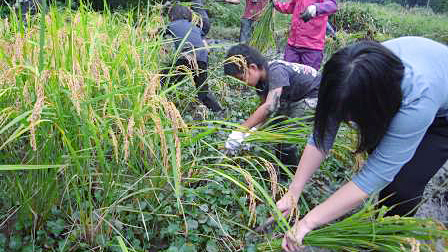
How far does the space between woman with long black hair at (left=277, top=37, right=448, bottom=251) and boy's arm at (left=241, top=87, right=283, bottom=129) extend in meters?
0.62

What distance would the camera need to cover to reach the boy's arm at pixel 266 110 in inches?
83.7

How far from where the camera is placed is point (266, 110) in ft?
7.02

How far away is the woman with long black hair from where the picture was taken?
112cm

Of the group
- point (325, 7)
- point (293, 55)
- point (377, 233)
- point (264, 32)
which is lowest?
point (264, 32)

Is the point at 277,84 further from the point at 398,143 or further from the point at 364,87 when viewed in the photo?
the point at 364,87

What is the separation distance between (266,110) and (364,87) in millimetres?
1051

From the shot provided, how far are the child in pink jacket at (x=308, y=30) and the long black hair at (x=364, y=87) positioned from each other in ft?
6.89

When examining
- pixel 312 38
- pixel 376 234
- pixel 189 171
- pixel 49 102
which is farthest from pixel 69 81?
pixel 312 38

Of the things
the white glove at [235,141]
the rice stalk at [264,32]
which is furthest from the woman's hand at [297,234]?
the rice stalk at [264,32]

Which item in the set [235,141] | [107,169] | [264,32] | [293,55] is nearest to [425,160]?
[235,141]

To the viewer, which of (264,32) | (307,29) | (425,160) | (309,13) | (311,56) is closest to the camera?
(425,160)

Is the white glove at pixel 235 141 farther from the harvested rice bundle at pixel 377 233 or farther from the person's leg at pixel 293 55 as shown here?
the person's leg at pixel 293 55

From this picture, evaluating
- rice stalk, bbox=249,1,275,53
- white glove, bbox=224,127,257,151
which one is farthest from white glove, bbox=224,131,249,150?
rice stalk, bbox=249,1,275,53

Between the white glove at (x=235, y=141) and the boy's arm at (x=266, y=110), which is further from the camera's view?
the boy's arm at (x=266, y=110)
